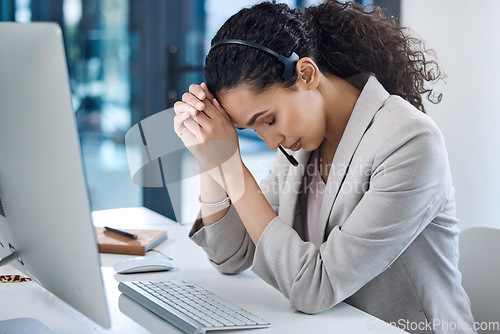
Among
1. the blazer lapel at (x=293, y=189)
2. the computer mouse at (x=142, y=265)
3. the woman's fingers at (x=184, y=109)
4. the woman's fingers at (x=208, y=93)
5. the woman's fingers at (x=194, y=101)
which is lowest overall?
the computer mouse at (x=142, y=265)

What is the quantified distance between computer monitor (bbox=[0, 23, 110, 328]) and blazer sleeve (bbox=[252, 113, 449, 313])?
433 millimetres

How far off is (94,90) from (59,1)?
41 cm

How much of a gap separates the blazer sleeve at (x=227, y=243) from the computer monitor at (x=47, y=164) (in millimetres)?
507

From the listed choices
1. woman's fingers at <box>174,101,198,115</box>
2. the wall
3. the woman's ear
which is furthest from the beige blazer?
the wall

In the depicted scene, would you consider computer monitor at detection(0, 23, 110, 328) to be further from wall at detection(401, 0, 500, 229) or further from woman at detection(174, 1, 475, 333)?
wall at detection(401, 0, 500, 229)

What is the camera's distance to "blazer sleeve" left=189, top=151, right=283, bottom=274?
Answer: 1163mm

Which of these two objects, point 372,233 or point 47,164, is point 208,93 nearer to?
point 372,233

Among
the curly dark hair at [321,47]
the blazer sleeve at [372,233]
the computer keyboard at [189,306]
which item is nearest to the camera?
the computer keyboard at [189,306]

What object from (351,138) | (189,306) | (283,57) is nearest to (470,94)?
(351,138)

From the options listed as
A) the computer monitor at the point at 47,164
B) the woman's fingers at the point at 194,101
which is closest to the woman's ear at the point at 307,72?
the woman's fingers at the point at 194,101

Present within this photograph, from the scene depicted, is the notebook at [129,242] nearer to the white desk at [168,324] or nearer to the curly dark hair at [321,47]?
the white desk at [168,324]

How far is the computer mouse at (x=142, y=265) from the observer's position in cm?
115

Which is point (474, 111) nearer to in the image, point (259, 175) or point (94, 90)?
point (259, 175)

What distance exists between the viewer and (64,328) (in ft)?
2.84
